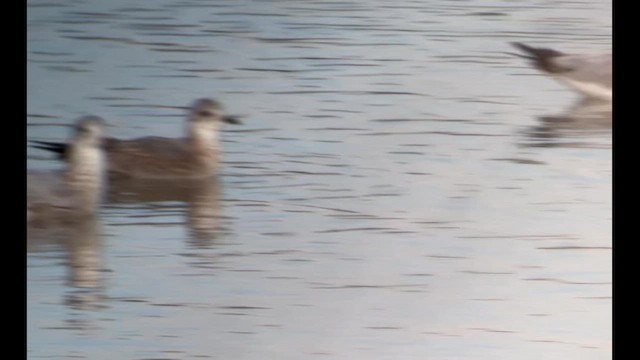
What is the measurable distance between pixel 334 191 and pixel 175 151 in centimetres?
28

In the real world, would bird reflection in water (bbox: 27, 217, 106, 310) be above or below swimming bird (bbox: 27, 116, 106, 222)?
below

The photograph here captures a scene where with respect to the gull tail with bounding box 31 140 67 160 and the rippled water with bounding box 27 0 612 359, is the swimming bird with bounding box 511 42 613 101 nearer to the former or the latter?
the rippled water with bounding box 27 0 612 359

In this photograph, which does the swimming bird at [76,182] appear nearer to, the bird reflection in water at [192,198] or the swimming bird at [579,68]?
the bird reflection in water at [192,198]

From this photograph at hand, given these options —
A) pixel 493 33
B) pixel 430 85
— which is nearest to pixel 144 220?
pixel 430 85

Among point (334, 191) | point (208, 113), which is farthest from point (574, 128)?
point (208, 113)

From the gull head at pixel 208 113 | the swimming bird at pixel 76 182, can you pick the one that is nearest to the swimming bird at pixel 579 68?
the gull head at pixel 208 113

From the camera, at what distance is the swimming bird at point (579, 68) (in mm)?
1344

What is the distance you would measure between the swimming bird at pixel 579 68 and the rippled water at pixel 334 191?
0.02m

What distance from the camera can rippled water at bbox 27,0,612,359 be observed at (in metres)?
1.33

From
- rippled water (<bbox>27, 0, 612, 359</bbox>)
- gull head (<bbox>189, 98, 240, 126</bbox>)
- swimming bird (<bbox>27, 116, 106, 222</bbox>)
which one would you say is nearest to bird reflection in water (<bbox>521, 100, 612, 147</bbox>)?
rippled water (<bbox>27, 0, 612, 359</bbox>)

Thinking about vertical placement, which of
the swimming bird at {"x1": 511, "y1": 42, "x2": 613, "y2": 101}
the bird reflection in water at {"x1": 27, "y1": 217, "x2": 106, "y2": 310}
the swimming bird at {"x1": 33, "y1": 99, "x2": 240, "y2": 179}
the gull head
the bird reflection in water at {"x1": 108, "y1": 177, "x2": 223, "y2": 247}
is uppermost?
the swimming bird at {"x1": 511, "y1": 42, "x2": 613, "y2": 101}

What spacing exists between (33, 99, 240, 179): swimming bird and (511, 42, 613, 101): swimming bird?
20.9 inches

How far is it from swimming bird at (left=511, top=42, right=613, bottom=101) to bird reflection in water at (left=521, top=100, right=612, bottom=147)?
2 centimetres
